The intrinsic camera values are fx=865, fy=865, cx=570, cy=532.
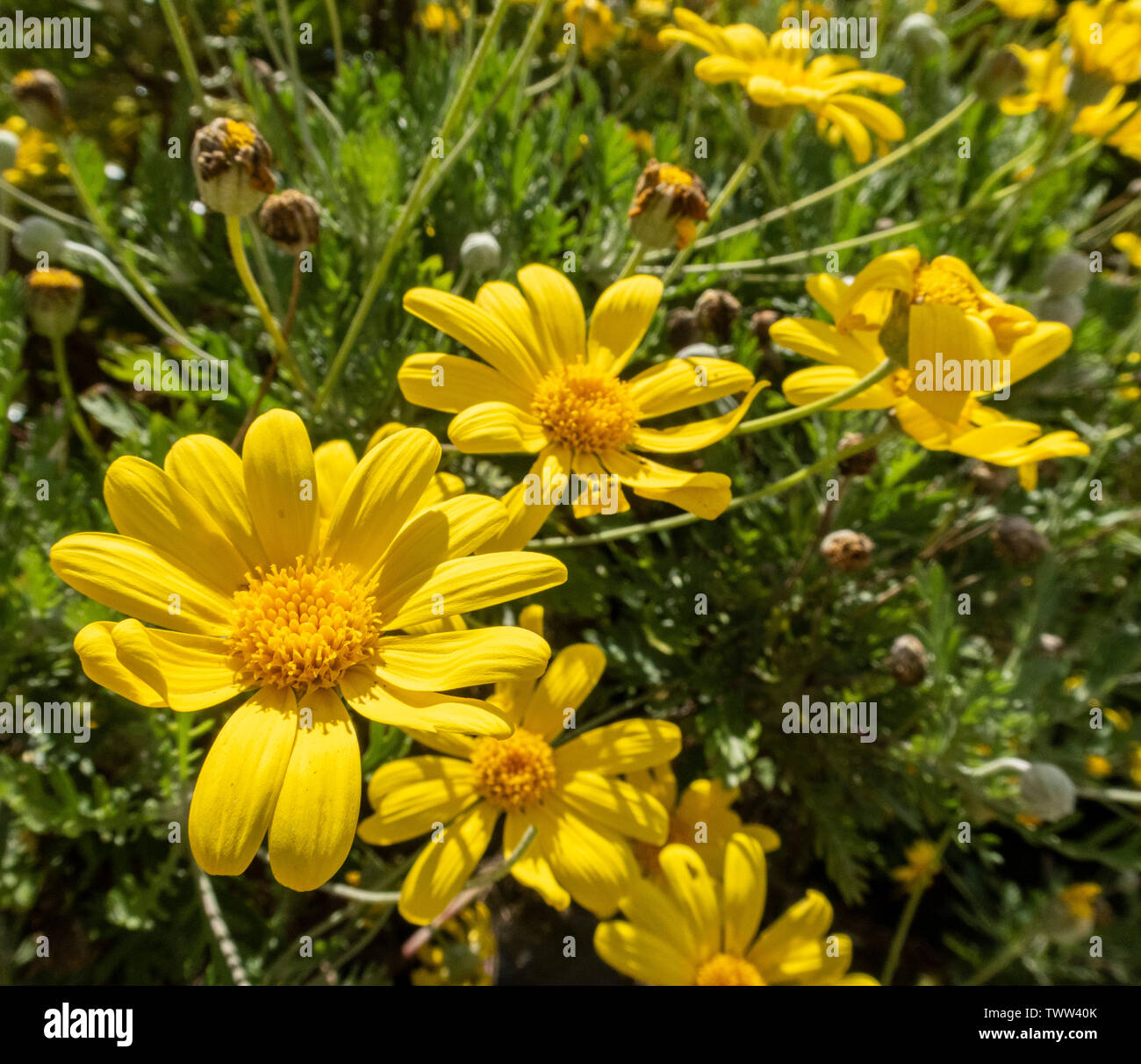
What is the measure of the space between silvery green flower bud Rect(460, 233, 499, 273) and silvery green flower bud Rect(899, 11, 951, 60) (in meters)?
1.57

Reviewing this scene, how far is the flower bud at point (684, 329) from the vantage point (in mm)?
1885

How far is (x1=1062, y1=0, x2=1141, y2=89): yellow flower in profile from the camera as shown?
7.09ft

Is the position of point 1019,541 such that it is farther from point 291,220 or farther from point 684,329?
point 291,220

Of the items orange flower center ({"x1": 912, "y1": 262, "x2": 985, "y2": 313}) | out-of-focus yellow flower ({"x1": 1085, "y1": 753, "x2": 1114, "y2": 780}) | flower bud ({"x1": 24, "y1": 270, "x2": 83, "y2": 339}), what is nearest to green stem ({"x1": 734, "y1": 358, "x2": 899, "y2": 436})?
orange flower center ({"x1": 912, "y1": 262, "x2": 985, "y2": 313})

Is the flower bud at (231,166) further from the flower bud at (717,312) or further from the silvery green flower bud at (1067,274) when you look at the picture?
the silvery green flower bud at (1067,274)

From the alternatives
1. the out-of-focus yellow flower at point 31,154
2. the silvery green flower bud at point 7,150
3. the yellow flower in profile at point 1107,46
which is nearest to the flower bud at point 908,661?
the yellow flower in profile at point 1107,46

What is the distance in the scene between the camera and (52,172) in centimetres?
309

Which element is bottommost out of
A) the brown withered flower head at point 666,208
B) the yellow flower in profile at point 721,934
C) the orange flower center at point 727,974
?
the orange flower center at point 727,974

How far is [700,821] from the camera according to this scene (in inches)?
74.9

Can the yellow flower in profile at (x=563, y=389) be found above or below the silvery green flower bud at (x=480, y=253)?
below

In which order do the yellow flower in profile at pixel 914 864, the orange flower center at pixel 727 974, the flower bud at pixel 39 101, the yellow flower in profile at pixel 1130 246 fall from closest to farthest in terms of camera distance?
the orange flower center at pixel 727 974, the flower bud at pixel 39 101, the yellow flower in profile at pixel 914 864, the yellow flower in profile at pixel 1130 246

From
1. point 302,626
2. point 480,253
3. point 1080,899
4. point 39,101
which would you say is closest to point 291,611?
point 302,626

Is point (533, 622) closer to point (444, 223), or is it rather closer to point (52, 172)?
point (444, 223)

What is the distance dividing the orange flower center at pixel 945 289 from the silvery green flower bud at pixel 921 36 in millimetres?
1345
